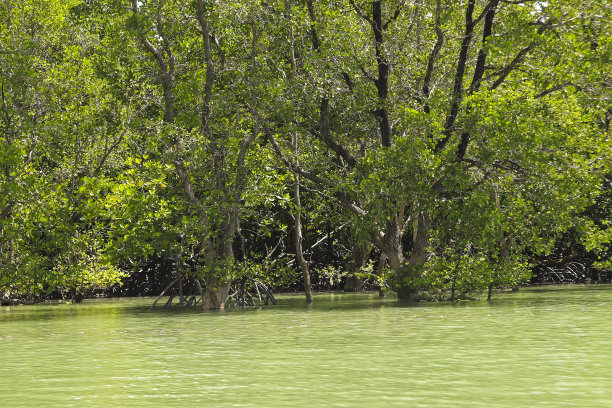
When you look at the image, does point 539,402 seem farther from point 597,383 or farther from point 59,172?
point 59,172

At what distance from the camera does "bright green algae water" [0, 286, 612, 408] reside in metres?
9.09

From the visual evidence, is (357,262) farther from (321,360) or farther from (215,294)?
(321,360)

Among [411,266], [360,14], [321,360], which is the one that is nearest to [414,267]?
[411,266]

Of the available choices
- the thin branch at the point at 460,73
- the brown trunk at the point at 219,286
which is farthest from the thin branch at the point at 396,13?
the brown trunk at the point at 219,286

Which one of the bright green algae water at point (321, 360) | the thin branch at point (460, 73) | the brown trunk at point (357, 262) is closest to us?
the bright green algae water at point (321, 360)

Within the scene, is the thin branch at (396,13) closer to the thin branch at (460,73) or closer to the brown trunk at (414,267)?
the thin branch at (460,73)

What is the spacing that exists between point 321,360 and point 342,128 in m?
13.9

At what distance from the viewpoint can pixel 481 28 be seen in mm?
24953

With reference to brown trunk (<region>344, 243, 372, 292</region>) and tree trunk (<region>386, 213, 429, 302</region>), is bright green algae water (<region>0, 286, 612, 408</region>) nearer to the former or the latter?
tree trunk (<region>386, 213, 429, 302</region>)

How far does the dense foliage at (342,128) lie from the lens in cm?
Answer: 2305

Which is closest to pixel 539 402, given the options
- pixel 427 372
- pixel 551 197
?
pixel 427 372

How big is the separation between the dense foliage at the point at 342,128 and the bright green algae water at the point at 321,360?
353 centimetres

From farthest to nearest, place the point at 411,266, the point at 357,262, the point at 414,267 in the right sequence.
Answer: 1. the point at 357,262
2. the point at 411,266
3. the point at 414,267

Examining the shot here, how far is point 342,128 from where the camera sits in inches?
997
